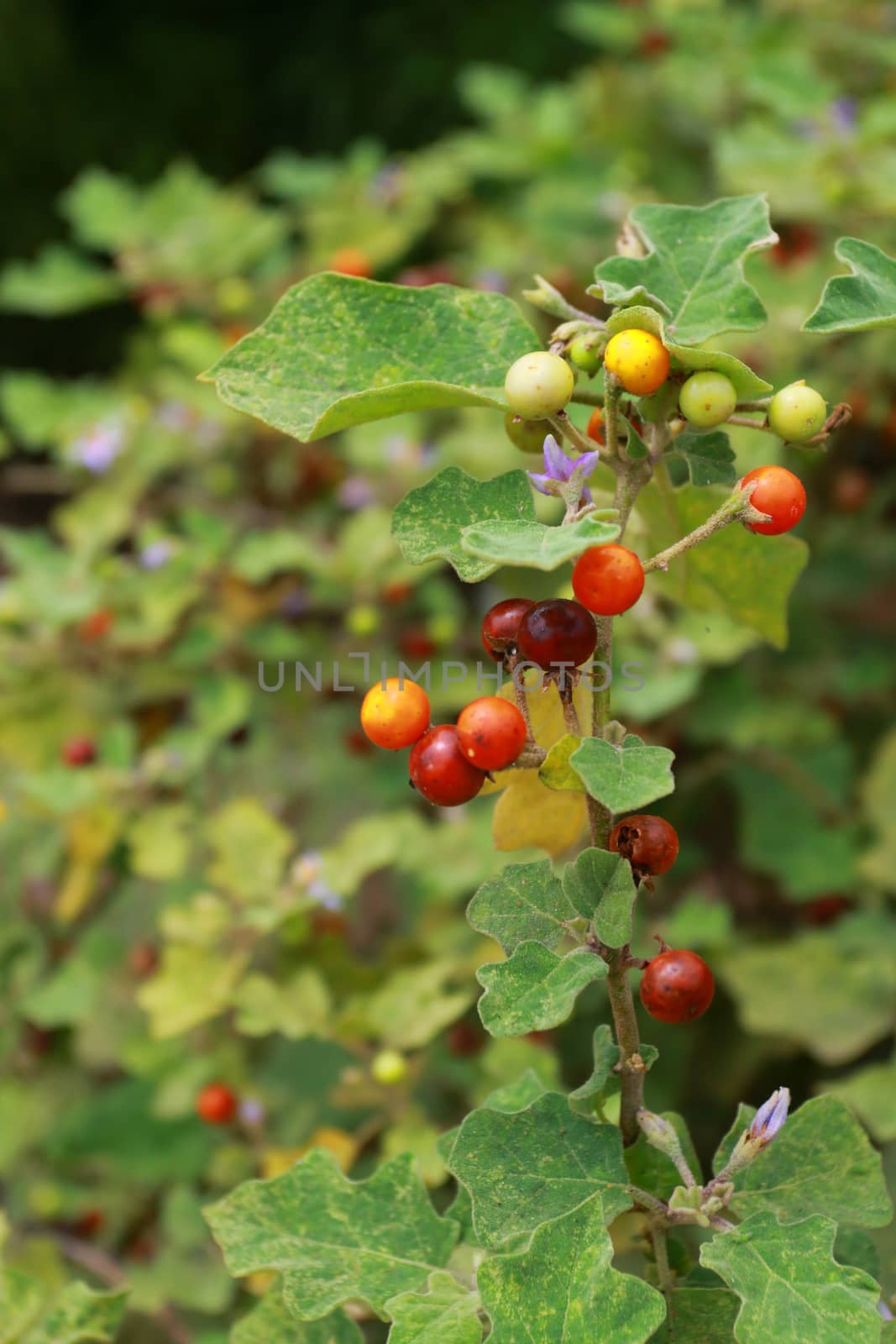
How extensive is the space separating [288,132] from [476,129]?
1.70 feet

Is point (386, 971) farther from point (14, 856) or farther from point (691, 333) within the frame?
point (691, 333)

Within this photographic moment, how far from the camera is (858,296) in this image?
0.54 metres

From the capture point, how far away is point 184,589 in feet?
4.35

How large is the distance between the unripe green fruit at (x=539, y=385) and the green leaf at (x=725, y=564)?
136 mm

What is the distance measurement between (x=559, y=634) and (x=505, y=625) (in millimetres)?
49

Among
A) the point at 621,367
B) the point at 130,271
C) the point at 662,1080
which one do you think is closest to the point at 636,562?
→ the point at 621,367

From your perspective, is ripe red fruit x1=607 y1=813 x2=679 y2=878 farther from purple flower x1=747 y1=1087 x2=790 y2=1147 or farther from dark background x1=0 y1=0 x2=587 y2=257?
dark background x1=0 y1=0 x2=587 y2=257

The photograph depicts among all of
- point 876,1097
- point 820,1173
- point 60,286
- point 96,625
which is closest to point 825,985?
point 876,1097

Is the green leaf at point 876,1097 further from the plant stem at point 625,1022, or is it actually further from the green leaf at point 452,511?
the green leaf at point 452,511

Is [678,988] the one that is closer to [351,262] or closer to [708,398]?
[708,398]

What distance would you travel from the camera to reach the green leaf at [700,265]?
0.59 metres

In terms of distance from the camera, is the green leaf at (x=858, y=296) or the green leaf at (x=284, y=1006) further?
the green leaf at (x=284, y=1006)

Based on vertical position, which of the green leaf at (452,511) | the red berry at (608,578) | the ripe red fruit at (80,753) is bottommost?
the ripe red fruit at (80,753)

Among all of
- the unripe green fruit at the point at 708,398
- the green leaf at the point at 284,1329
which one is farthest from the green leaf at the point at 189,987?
the unripe green fruit at the point at 708,398
